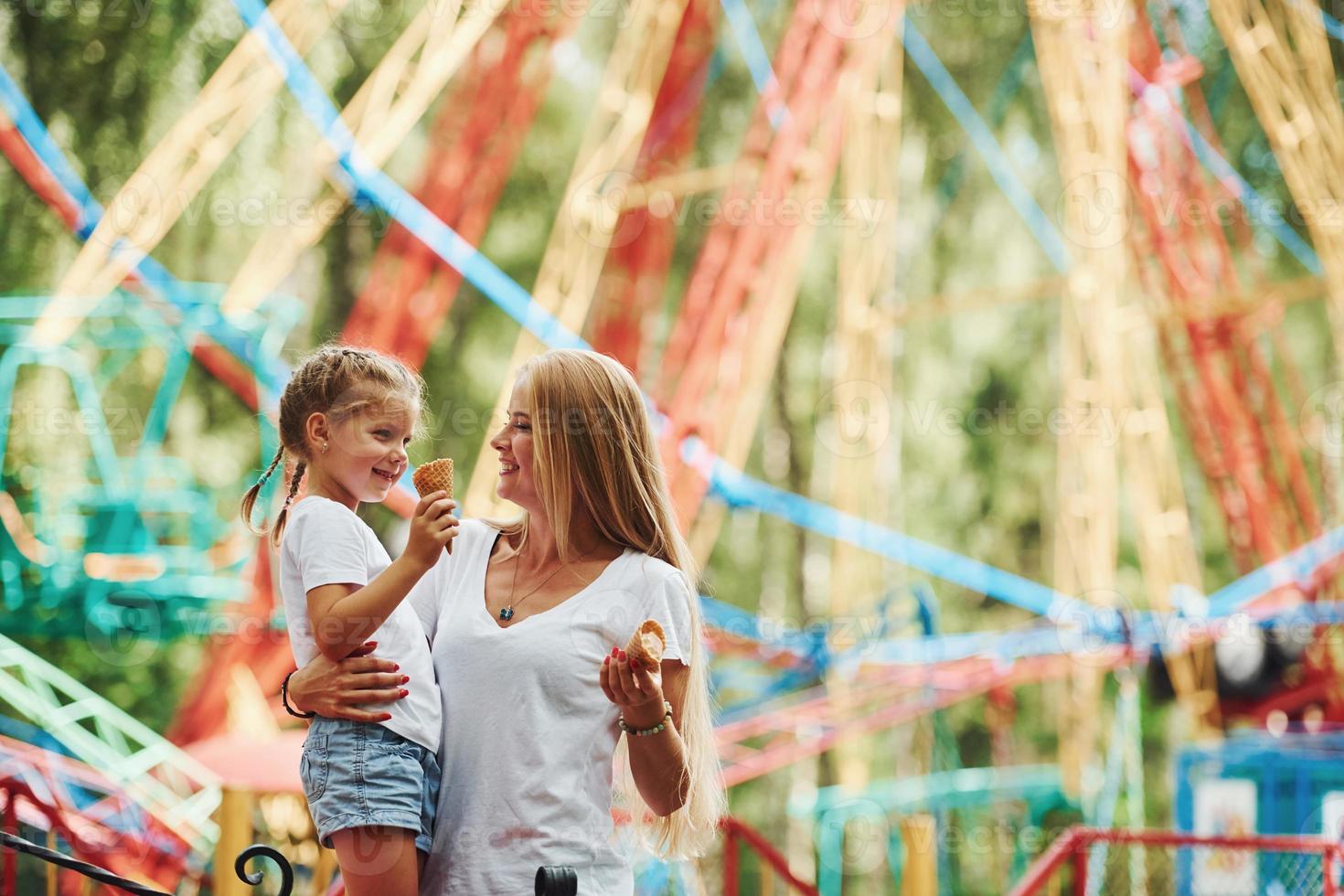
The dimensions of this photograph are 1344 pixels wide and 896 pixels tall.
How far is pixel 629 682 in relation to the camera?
3.89 ft

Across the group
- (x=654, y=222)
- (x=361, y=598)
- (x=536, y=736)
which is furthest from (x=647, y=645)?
(x=654, y=222)

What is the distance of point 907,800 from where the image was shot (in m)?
4.63

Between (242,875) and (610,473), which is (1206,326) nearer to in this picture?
(610,473)

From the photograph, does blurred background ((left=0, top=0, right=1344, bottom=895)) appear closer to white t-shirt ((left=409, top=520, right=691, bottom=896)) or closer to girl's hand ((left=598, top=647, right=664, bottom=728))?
white t-shirt ((left=409, top=520, right=691, bottom=896))

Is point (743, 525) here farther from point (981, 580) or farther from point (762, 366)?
point (981, 580)

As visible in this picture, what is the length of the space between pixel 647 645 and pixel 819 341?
372 cm

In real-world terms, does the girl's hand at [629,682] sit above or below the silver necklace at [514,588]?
below

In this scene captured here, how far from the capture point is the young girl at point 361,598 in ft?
4.05

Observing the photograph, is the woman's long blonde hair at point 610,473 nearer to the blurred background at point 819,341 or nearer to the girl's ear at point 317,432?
the girl's ear at point 317,432

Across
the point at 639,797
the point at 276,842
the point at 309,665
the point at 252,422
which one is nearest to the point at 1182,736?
the point at 276,842

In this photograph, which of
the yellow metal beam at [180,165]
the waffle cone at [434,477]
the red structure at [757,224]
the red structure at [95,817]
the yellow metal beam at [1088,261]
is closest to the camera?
the waffle cone at [434,477]

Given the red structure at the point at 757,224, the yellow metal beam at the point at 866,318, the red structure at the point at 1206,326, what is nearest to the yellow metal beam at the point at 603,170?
the red structure at the point at 757,224

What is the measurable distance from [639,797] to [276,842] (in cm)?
257

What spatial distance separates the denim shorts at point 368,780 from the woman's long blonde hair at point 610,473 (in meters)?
0.25
